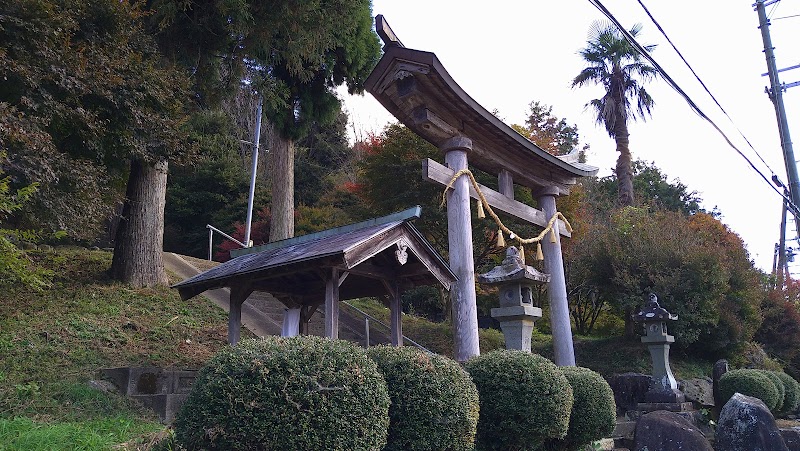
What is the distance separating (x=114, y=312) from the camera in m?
10.1

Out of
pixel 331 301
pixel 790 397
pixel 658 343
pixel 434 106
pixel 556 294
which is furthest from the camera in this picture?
pixel 790 397

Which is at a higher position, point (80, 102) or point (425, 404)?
point (80, 102)

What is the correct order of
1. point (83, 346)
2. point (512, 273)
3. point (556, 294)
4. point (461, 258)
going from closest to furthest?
point (83, 346), point (512, 273), point (461, 258), point (556, 294)

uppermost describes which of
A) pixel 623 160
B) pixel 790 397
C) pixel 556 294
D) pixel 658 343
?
pixel 623 160

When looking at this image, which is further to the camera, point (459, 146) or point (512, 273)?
point (459, 146)

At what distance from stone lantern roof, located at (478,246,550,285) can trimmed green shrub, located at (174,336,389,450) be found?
4.89 metres

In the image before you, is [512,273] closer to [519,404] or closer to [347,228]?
[347,228]

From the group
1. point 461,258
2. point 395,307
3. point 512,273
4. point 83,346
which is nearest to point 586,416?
point 512,273

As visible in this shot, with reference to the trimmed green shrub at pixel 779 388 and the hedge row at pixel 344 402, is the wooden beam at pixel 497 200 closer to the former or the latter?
the hedge row at pixel 344 402

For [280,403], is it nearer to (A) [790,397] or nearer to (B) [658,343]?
(B) [658,343]

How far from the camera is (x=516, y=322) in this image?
8883 mm

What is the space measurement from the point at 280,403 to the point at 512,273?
18.1ft

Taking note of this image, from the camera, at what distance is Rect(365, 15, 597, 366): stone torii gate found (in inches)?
351

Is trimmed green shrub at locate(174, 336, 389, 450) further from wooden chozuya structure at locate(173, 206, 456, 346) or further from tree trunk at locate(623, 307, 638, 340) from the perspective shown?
tree trunk at locate(623, 307, 638, 340)
